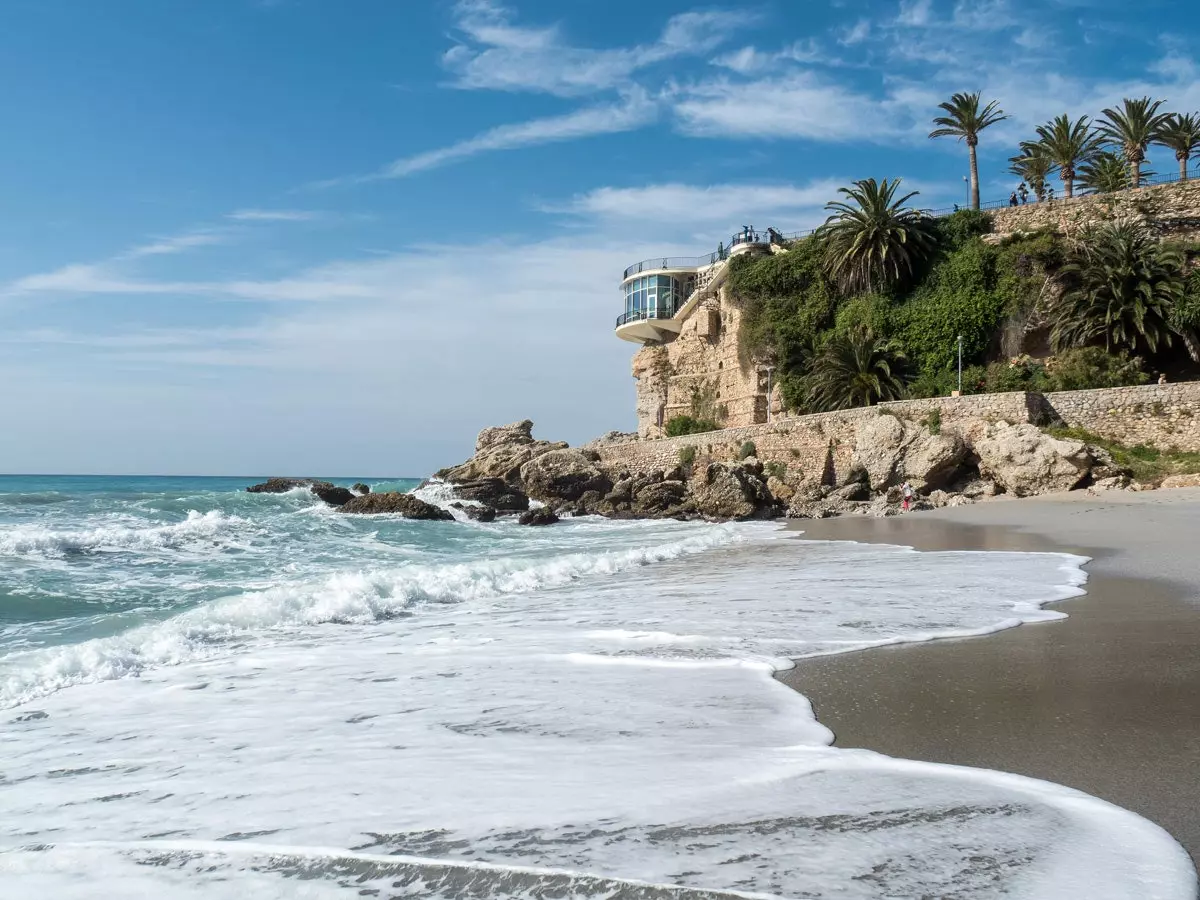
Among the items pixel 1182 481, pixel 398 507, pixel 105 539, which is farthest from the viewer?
pixel 398 507

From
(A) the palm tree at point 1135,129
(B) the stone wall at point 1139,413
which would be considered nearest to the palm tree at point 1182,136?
(A) the palm tree at point 1135,129

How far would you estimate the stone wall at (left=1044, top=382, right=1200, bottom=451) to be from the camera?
22562 mm

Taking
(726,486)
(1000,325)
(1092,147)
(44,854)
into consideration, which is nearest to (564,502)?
(726,486)

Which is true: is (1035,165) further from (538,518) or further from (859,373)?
(538,518)

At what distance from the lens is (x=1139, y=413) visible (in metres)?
23.1

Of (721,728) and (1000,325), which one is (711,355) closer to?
(1000,325)

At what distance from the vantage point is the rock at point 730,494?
84.8ft

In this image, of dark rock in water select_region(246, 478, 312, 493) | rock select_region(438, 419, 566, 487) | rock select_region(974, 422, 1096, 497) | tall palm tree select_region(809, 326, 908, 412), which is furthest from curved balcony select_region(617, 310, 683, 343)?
rock select_region(974, 422, 1096, 497)

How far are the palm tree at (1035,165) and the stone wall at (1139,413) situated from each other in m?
18.3

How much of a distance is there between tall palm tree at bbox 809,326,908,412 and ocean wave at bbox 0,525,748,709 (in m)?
19.7

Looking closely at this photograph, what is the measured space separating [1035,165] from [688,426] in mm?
19760

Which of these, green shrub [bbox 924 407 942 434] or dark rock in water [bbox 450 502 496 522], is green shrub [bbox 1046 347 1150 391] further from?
dark rock in water [bbox 450 502 496 522]

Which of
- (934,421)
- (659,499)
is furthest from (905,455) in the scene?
(659,499)

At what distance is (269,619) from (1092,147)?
1539 inches
